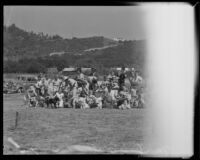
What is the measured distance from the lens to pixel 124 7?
5.60 ft

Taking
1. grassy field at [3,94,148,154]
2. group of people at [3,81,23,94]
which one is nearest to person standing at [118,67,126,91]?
grassy field at [3,94,148,154]

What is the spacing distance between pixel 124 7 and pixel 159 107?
1.71 ft

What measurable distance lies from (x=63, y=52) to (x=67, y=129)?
0.38m

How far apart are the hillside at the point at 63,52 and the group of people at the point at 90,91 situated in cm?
5

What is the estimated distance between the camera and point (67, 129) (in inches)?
66.6

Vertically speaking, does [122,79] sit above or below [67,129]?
above

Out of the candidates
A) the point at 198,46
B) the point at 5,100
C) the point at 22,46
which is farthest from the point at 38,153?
the point at 198,46

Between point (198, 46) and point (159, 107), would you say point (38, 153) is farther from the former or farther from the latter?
point (198, 46)

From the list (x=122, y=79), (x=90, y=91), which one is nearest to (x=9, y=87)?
(x=90, y=91)

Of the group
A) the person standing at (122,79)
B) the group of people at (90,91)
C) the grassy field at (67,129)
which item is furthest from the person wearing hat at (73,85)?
the person standing at (122,79)

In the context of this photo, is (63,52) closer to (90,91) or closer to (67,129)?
(90,91)

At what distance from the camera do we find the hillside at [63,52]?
5.52 ft

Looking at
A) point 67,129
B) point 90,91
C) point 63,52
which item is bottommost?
point 67,129

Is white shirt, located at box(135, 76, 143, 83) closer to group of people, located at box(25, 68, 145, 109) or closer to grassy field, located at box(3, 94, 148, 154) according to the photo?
group of people, located at box(25, 68, 145, 109)
